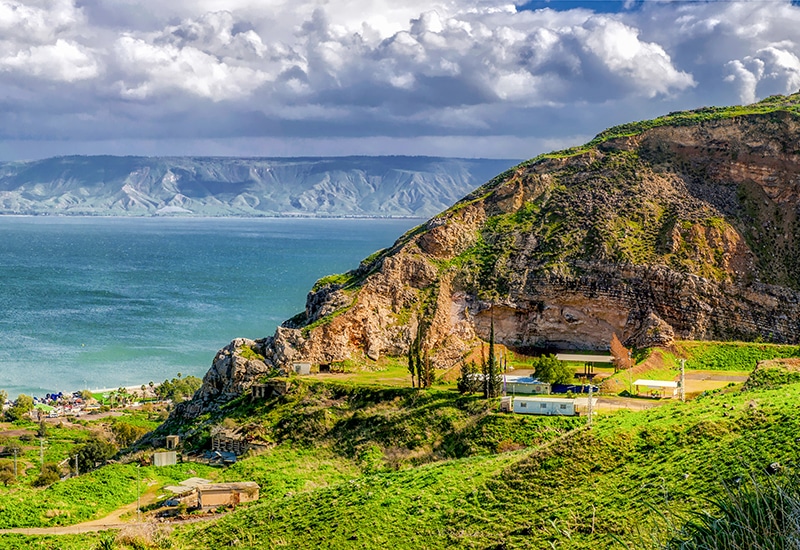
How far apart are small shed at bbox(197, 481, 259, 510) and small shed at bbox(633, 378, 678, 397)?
2079 centimetres

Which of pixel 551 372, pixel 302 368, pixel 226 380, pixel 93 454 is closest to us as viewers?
pixel 551 372

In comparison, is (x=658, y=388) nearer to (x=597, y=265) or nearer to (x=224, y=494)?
(x=597, y=265)

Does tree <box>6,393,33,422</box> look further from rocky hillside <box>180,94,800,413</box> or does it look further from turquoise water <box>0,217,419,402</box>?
rocky hillside <box>180,94,800,413</box>

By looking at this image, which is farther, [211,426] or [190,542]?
[211,426]

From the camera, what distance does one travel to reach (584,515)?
95.1 feet

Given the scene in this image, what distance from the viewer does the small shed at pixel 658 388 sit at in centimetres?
4741

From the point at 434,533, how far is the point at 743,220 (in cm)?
4305

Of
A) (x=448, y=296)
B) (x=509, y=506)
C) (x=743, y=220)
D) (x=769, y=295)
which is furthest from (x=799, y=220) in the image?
(x=509, y=506)

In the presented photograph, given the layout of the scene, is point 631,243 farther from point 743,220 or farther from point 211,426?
point 211,426

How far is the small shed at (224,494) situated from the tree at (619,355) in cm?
2450

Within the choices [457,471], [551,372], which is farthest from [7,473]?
[551,372]

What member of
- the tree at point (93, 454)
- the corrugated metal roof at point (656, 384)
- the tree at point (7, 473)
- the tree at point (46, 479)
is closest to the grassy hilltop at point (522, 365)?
the corrugated metal roof at point (656, 384)

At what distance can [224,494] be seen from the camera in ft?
135

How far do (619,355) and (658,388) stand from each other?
7463 millimetres
